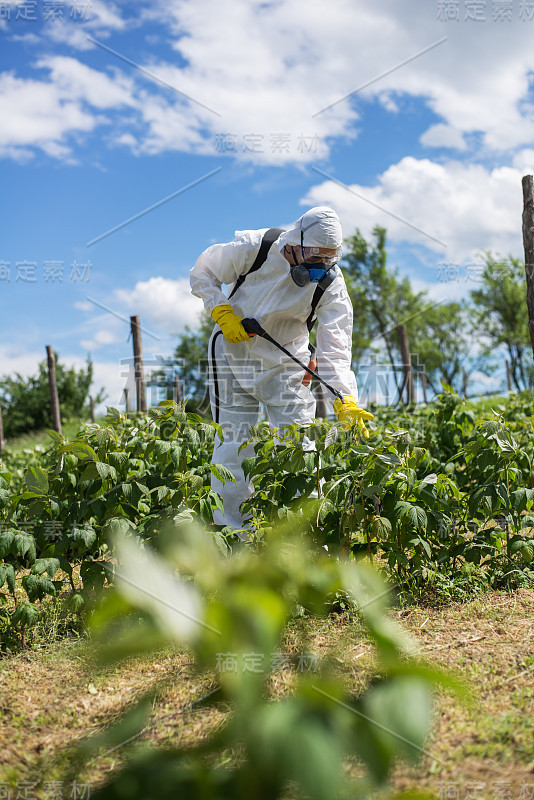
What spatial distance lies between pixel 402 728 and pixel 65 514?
239 cm

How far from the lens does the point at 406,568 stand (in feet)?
9.11

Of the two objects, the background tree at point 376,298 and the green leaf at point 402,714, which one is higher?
the background tree at point 376,298

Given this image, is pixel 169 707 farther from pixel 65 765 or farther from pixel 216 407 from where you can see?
pixel 216 407

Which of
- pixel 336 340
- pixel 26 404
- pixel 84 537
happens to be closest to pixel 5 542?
pixel 84 537

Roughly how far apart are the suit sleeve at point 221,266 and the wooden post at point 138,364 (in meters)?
5.33

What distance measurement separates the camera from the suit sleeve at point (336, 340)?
359cm

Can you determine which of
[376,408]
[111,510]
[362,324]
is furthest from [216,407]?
[362,324]

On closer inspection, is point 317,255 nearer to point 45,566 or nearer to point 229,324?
point 229,324

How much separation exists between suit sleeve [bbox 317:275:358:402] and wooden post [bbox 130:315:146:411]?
5.73 metres

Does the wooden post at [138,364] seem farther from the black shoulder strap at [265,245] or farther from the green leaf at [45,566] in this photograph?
the green leaf at [45,566]

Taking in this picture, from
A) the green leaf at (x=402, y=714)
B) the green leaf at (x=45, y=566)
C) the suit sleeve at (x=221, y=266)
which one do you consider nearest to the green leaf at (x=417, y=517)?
the green leaf at (x=45, y=566)

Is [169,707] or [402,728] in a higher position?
→ [402,728]

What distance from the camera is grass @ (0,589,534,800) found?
151 centimetres

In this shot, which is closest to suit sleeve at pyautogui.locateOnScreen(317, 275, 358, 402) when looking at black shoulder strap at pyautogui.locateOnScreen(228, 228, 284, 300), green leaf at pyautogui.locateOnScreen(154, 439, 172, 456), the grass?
black shoulder strap at pyautogui.locateOnScreen(228, 228, 284, 300)
